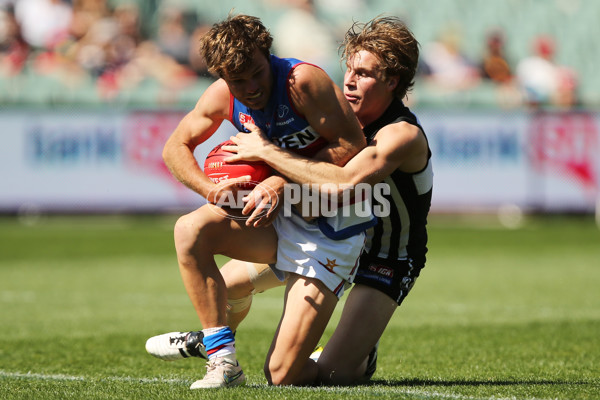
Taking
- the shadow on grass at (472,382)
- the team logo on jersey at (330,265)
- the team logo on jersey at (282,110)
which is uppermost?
the team logo on jersey at (282,110)

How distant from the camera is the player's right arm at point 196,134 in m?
4.57

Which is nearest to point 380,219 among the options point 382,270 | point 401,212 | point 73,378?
point 401,212

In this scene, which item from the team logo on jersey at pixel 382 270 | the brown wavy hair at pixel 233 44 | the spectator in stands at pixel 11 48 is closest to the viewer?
the brown wavy hair at pixel 233 44

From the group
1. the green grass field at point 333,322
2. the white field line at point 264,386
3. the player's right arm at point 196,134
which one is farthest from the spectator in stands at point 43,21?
the player's right arm at point 196,134

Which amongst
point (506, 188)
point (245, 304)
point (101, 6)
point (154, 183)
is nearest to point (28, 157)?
point (154, 183)

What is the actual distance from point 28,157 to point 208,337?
12223 millimetres

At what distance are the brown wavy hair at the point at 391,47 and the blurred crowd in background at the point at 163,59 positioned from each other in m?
11.7

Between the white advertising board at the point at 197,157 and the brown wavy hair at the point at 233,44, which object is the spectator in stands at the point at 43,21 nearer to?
the white advertising board at the point at 197,157

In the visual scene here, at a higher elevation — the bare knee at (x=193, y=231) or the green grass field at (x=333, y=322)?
the bare knee at (x=193, y=231)

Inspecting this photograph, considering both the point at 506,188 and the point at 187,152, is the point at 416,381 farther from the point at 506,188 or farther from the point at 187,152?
the point at 506,188

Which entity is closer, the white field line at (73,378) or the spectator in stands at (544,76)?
the white field line at (73,378)

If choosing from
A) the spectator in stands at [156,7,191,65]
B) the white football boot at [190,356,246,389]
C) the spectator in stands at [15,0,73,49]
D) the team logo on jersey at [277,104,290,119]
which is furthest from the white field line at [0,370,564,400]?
the spectator in stands at [15,0,73,49]

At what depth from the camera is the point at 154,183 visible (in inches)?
625

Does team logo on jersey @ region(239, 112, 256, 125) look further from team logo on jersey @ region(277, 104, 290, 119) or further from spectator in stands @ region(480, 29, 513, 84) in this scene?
spectator in stands @ region(480, 29, 513, 84)
